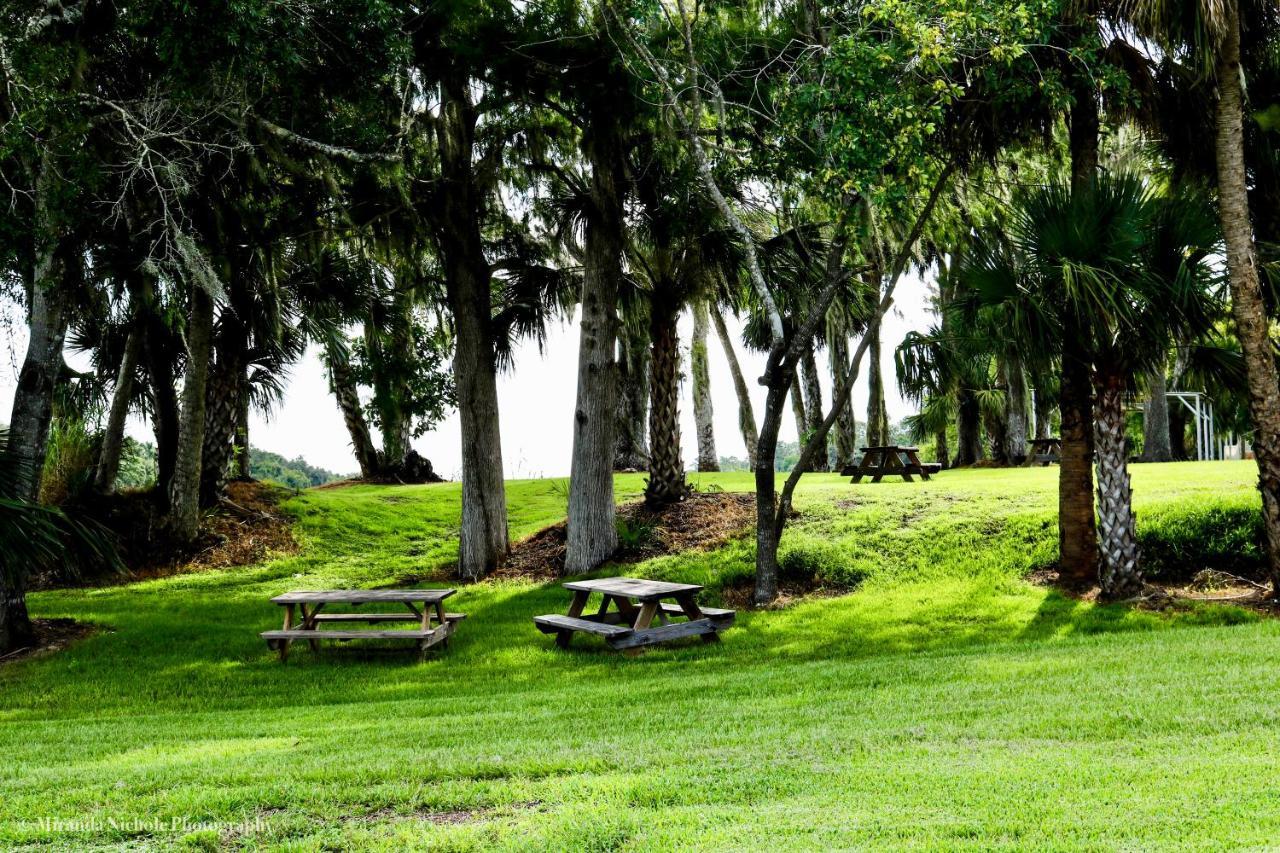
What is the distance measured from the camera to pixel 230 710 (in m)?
9.02

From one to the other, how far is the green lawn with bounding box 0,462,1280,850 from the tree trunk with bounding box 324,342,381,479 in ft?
35.1

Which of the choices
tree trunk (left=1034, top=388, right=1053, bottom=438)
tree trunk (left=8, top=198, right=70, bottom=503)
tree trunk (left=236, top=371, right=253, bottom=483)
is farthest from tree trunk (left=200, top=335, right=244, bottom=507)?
tree trunk (left=1034, top=388, right=1053, bottom=438)

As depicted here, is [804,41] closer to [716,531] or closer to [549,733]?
[716,531]

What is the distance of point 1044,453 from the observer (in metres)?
25.7

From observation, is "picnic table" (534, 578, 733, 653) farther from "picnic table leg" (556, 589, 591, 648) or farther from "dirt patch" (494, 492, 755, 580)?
"dirt patch" (494, 492, 755, 580)

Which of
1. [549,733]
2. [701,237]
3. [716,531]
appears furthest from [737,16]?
[549,733]

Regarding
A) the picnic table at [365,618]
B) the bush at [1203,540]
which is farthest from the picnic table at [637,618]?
the bush at [1203,540]

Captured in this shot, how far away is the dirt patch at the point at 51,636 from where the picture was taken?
11.5m

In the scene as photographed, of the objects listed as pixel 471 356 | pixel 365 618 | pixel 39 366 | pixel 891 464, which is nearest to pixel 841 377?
pixel 891 464

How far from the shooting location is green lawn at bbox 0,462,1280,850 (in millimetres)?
4574

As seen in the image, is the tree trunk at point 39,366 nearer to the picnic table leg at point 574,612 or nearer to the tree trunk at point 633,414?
the picnic table leg at point 574,612

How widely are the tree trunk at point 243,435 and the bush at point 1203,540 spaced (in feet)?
53.2

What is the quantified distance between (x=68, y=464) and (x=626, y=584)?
42.4 ft

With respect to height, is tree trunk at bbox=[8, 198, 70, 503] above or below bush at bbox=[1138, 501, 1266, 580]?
above
